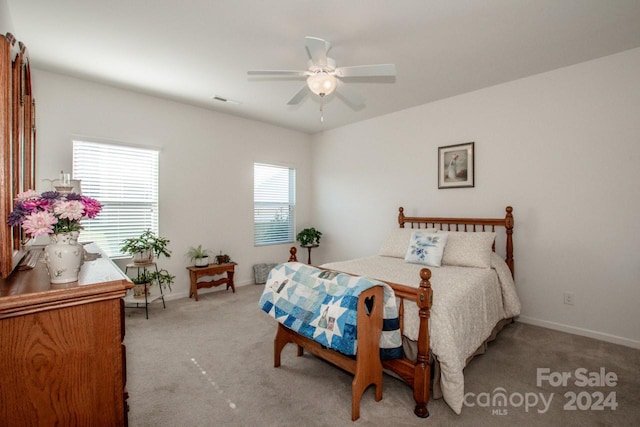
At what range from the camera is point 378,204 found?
15.7ft

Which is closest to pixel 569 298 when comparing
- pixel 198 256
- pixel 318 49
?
pixel 318 49

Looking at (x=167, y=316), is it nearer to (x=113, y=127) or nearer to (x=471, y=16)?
(x=113, y=127)

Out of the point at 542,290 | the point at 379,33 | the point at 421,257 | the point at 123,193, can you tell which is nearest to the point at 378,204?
the point at 421,257

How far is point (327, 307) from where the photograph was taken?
1889 mm

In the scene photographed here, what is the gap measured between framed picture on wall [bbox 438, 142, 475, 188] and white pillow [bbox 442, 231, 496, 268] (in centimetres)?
88

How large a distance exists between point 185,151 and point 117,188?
0.99 metres

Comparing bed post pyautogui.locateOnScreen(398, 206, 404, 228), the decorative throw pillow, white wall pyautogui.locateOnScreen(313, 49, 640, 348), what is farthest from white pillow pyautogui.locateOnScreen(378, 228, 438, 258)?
white wall pyautogui.locateOnScreen(313, 49, 640, 348)

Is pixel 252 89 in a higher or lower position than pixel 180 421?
higher

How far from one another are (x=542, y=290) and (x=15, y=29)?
5.51 meters

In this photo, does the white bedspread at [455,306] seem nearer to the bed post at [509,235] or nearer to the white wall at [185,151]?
the bed post at [509,235]

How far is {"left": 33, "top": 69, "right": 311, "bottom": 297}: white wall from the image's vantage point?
3.32 m

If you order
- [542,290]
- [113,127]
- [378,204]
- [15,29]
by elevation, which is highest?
[15,29]

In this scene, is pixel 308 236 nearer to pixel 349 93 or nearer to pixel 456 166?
pixel 456 166

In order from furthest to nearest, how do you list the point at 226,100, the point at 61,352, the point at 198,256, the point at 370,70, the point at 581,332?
the point at 198,256
the point at 226,100
the point at 581,332
the point at 370,70
the point at 61,352
